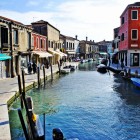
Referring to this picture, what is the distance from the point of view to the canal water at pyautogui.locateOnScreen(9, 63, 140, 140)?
1188 centimetres

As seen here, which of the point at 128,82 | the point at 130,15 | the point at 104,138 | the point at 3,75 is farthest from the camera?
the point at 130,15

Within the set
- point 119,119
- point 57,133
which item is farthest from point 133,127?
point 57,133

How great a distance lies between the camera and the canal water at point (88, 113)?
1188 centimetres

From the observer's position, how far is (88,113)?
1522 centimetres

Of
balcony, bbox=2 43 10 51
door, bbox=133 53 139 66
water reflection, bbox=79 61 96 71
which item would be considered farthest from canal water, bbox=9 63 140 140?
water reflection, bbox=79 61 96 71

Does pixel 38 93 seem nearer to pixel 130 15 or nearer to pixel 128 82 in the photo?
pixel 128 82

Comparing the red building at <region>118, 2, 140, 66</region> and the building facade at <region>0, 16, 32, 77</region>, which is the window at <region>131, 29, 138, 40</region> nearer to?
the red building at <region>118, 2, 140, 66</region>

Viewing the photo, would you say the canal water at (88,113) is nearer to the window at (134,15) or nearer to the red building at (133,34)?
the red building at (133,34)

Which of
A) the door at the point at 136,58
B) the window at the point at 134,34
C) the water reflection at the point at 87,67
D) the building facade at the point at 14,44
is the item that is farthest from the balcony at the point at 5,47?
the water reflection at the point at 87,67

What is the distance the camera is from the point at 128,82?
2900 centimetres

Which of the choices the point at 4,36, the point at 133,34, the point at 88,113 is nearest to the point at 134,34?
the point at 133,34

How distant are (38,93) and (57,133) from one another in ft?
43.9

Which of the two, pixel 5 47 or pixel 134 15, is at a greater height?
pixel 134 15

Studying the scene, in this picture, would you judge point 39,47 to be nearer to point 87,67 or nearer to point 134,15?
point 134,15
